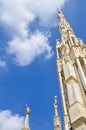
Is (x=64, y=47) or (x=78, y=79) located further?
(x=64, y=47)

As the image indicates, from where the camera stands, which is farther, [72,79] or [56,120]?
[72,79]

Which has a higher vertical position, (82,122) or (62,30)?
(62,30)

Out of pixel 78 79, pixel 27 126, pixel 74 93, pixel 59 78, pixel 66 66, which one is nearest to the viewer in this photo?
pixel 27 126

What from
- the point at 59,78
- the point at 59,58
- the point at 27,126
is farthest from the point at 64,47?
the point at 27,126

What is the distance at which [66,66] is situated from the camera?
2414 cm

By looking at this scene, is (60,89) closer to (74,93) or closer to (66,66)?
(66,66)

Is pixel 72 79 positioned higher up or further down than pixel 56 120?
higher up

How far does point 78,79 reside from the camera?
22.7 metres

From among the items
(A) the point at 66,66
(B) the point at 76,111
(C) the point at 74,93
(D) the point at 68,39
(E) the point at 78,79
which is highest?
(D) the point at 68,39

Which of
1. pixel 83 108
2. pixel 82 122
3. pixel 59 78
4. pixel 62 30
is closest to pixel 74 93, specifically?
pixel 83 108

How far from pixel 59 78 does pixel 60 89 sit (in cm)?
152

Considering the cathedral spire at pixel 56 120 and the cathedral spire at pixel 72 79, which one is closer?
the cathedral spire at pixel 72 79

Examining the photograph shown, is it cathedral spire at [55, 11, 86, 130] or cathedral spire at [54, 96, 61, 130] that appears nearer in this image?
cathedral spire at [55, 11, 86, 130]

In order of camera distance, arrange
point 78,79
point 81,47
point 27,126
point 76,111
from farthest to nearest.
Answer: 1. point 81,47
2. point 78,79
3. point 76,111
4. point 27,126
